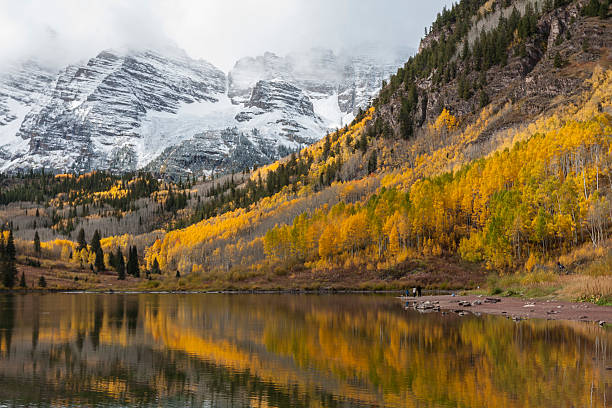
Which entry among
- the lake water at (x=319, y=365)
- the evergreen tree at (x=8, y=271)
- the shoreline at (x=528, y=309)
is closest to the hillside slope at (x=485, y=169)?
the shoreline at (x=528, y=309)

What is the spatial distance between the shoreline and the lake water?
220cm

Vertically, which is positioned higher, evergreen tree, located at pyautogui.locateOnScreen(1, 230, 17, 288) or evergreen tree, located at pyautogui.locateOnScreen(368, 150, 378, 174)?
evergreen tree, located at pyautogui.locateOnScreen(368, 150, 378, 174)

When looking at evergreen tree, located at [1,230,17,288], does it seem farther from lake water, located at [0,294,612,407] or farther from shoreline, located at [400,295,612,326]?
shoreline, located at [400,295,612,326]

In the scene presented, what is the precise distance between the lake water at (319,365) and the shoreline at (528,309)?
220cm

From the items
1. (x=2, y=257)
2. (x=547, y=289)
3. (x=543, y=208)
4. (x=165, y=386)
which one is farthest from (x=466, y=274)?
(x=2, y=257)

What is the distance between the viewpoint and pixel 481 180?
343 feet

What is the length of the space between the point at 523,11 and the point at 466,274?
4736 inches

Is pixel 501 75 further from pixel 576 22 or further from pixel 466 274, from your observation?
pixel 466 274

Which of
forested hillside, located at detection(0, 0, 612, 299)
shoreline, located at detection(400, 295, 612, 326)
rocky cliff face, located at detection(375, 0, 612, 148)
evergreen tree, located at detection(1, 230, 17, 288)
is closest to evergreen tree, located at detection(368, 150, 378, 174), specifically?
forested hillside, located at detection(0, 0, 612, 299)

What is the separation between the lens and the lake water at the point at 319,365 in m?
21.4

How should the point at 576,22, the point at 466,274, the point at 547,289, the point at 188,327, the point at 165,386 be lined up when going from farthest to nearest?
the point at 576,22
the point at 466,274
the point at 547,289
the point at 188,327
the point at 165,386

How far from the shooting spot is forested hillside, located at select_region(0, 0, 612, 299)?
8188cm

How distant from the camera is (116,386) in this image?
24766 mm

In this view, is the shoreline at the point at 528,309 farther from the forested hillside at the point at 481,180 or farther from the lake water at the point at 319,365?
the forested hillside at the point at 481,180
